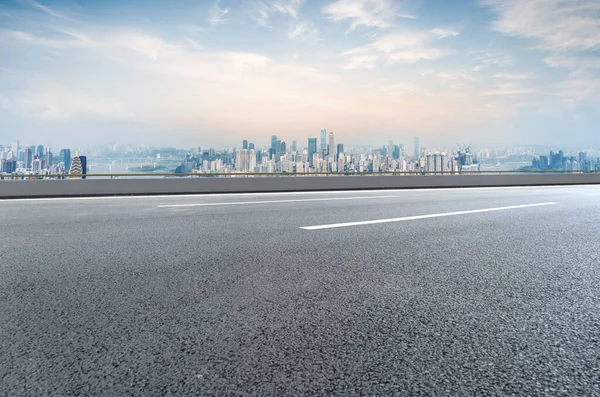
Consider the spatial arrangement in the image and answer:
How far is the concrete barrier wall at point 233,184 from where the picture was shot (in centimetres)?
1711

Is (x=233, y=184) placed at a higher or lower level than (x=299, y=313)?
higher

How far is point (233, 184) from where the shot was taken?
66.1 ft

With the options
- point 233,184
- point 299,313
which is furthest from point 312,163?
point 299,313

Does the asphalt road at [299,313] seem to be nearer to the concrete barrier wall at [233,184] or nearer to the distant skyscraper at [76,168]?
the concrete barrier wall at [233,184]

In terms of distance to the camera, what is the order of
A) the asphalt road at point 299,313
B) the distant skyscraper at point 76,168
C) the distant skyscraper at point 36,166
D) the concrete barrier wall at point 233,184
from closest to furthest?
the asphalt road at point 299,313
the concrete barrier wall at point 233,184
the distant skyscraper at point 36,166
the distant skyscraper at point 76,168

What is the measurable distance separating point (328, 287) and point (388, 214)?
6.32m

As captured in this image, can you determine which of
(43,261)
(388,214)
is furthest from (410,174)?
(43,261)

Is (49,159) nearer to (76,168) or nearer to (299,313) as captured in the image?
(76,168)

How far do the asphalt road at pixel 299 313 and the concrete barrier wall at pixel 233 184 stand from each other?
1040 cm

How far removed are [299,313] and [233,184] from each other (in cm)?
1678

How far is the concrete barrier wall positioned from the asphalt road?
1040cm

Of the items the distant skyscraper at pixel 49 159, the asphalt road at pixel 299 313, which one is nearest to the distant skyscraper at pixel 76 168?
the distant skyscraper at pixel 49 159

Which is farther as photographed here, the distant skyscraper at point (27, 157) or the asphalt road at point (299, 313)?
the distant skyscraper at point (27, 157)

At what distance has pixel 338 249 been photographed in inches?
252
